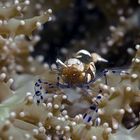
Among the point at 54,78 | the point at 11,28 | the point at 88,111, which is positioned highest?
the point at 11,28

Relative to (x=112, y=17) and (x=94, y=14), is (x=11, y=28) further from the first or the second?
(x=94, y=14)

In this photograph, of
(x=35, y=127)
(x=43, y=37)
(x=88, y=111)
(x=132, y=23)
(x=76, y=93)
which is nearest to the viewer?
(x=35, y=127)

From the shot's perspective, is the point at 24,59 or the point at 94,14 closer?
the point at 24,59

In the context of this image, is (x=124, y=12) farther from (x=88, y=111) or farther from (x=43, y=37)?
(x=88, y=111)

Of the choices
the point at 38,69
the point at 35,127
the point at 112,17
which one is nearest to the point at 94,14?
the point at 112,17

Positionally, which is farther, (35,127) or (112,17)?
(112,17)

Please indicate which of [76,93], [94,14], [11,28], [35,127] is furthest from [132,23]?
[35,127]

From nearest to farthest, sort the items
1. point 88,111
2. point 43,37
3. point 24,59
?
point 88,111 → point 24,59 → point 43,37

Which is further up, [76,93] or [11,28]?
[11,28]

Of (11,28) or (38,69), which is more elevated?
(11,28)
